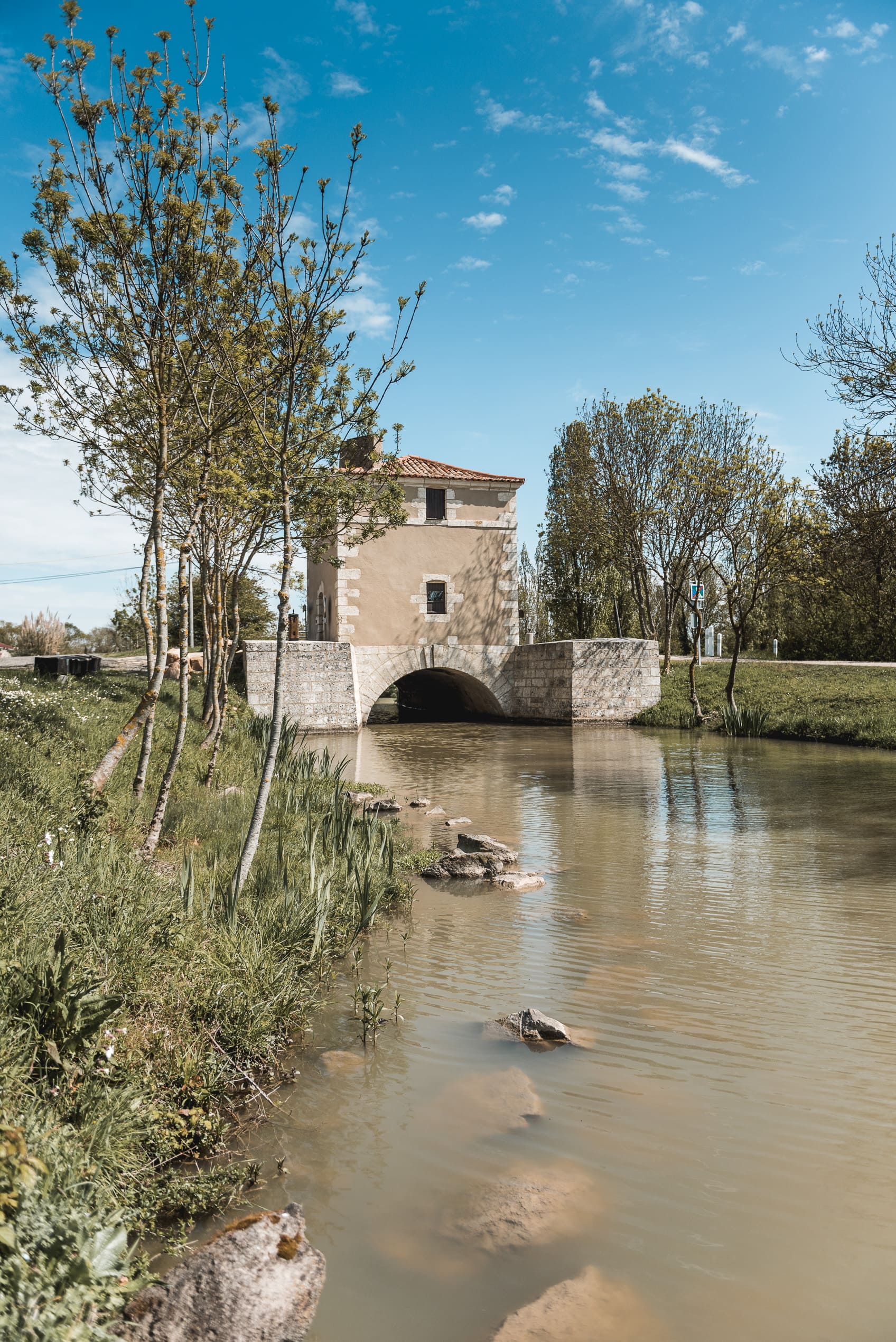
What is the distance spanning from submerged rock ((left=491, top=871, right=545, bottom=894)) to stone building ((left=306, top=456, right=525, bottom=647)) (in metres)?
17.9

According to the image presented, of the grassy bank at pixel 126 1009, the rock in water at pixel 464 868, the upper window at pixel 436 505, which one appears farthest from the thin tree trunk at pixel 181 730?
the upper window at pixel 436 505

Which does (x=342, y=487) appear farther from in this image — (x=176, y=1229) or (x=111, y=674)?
(x=111, y=674)

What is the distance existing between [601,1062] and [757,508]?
22009 mm

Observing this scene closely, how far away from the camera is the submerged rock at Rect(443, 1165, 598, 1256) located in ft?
9.21

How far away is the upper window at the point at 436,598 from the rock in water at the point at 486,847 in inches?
725

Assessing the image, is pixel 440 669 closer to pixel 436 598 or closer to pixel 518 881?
pixel 436 598

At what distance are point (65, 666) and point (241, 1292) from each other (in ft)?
53.0

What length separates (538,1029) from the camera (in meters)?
4.24

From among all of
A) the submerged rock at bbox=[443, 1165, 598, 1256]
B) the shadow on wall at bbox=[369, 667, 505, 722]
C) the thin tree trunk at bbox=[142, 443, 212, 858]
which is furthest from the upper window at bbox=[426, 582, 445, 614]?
the submerged rock at bbox=[443, 1165, 598, 1256]

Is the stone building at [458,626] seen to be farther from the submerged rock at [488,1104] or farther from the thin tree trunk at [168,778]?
the submerged rock at [488,1104]

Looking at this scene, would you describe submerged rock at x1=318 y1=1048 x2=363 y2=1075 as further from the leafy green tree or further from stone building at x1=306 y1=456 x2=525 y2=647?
the leafy green tree

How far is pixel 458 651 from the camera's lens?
2666cm

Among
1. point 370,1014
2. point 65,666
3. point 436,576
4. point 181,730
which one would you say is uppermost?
point 436,576

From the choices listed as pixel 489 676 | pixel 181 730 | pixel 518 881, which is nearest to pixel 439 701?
pixel 489 676
